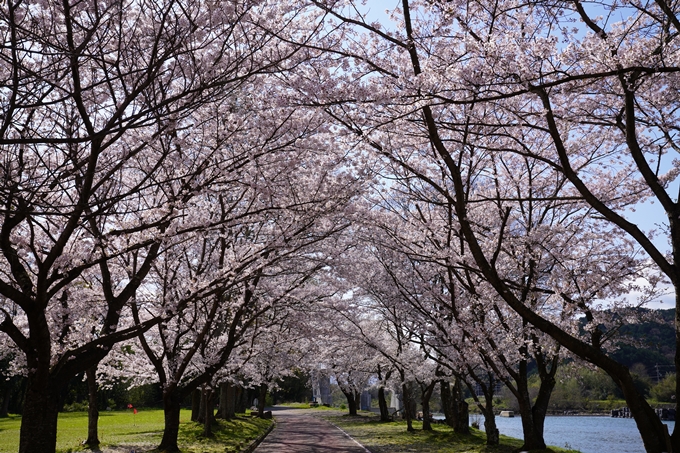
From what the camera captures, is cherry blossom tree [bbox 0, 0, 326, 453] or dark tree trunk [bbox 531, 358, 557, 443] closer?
cherry blossom tree [bbox 0, 0, 326, 453]

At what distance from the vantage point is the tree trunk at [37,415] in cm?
769

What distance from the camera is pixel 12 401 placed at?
4744 centimetres

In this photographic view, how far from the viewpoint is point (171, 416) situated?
13.9 m

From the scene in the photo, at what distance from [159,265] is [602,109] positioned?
10.3m

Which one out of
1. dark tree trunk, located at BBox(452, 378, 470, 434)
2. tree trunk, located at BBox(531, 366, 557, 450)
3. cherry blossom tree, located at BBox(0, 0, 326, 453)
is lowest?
dark tree trunk, located at BBox(452, 378, 470, 434)

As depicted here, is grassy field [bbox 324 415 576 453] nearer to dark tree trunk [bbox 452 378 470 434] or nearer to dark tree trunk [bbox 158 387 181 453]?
dark tree trunk [bbox 452 378 470 434]

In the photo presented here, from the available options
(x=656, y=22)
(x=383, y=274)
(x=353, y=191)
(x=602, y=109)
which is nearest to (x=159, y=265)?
(x=353, y=191)

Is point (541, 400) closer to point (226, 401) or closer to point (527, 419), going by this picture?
point (527, 419)

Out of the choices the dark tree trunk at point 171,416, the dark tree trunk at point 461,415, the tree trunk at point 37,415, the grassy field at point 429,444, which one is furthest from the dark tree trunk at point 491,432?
the tree trunk at point 37,415

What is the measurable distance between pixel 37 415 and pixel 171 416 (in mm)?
6505

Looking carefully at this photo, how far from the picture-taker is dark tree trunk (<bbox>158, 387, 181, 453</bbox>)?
43.0 ft

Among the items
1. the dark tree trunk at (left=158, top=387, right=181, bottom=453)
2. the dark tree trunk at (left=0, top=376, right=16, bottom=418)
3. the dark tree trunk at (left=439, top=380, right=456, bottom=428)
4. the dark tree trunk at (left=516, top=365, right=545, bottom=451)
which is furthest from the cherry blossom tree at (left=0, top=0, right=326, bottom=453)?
the dark tree trunk at (left=0, top=376, right=16, bottom=418)

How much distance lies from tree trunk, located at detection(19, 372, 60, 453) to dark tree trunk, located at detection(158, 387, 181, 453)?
5.21 m

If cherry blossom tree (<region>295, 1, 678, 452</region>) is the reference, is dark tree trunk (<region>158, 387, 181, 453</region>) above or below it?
below
